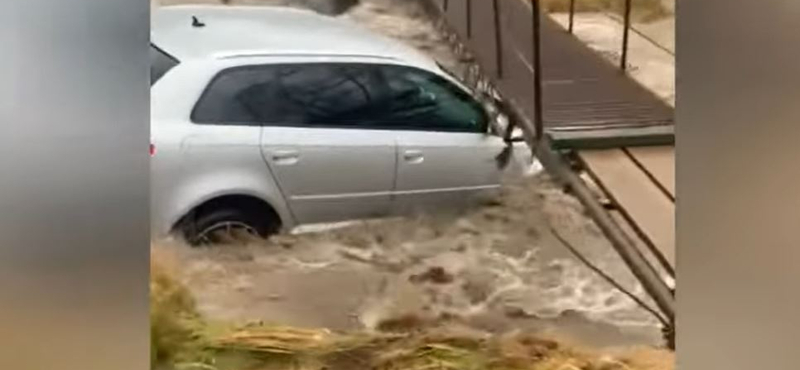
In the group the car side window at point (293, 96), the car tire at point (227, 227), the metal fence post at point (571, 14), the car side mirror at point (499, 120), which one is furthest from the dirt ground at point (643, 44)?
the car tire at point (227, 227)

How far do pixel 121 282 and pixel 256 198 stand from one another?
16cm

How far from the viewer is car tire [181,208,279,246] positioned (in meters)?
1.12

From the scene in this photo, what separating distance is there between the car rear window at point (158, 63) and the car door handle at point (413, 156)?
0.84 feet

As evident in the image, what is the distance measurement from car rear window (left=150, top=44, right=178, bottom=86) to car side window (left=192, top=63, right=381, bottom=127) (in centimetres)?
5

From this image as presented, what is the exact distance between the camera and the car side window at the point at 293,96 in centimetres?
112

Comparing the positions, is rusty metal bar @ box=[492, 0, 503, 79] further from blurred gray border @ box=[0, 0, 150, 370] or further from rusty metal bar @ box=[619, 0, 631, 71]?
blurred gray border @ box=[0, 0, 150, 370]

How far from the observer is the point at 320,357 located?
1108 mm

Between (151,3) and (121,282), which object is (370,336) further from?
(151,3)

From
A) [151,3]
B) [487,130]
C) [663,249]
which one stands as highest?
[151,3]

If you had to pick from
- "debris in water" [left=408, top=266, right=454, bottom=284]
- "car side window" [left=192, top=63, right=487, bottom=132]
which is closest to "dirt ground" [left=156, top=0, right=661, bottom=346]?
"debris in water" [left=408, top=266, right=454, bottom=284]

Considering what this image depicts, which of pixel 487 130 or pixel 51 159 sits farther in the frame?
pixel 487 130

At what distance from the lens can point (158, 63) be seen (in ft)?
3.64

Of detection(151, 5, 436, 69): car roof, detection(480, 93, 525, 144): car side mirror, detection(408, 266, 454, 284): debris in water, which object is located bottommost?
detection(408, 266, 454, 284): debris in water

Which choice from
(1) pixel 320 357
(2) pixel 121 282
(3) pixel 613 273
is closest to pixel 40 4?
(2) pixel 121 282
